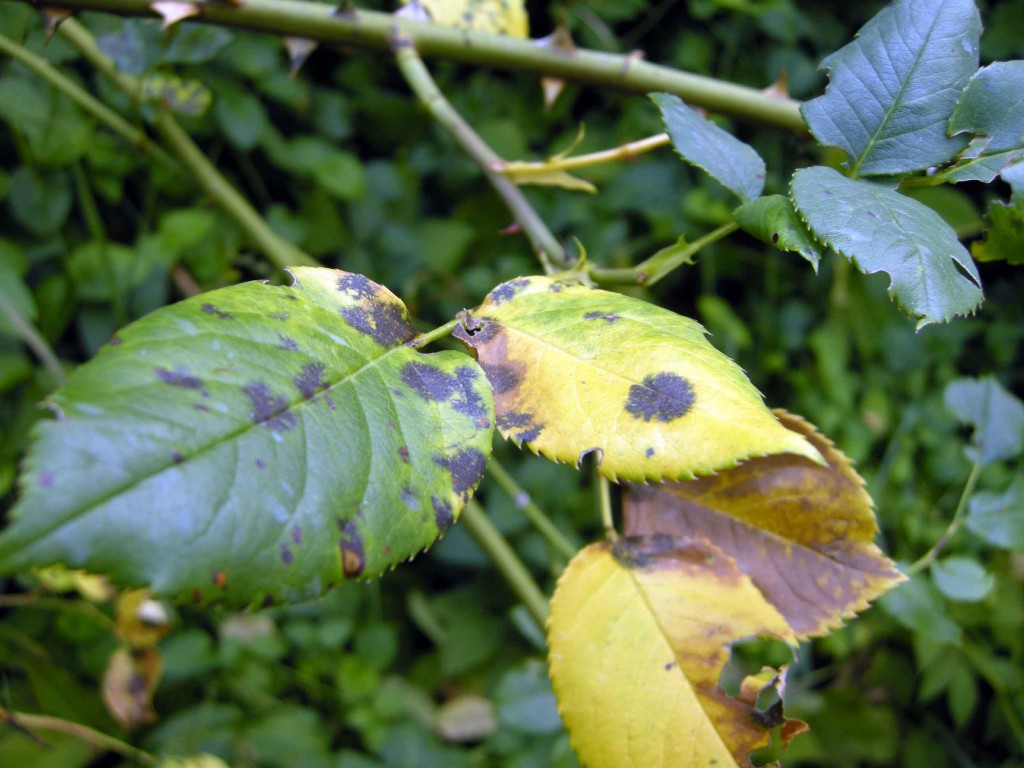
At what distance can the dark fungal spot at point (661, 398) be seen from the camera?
35cm

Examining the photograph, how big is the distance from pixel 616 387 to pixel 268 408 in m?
0.17

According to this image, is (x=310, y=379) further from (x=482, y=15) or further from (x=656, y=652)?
(x=482, y=15)

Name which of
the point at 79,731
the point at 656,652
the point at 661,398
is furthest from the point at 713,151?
the point at 79,731

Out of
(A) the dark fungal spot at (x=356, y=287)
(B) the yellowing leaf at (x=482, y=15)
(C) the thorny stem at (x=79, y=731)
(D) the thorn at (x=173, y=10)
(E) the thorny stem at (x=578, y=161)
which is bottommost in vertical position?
(C) the thorny stem at (x=79, y=731)

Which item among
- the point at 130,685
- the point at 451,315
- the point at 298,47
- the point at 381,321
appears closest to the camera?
the point at 381,321

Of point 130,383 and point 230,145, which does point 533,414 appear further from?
point 230,145

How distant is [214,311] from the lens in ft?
1.13

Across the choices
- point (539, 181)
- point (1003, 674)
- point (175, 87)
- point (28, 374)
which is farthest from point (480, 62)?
point (1003, 674)

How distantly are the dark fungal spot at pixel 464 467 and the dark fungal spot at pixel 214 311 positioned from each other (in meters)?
0.12

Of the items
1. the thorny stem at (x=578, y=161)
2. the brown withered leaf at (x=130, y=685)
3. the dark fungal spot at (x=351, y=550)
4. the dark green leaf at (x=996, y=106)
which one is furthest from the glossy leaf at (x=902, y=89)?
the brown withered leaf at (x=130, y=685)

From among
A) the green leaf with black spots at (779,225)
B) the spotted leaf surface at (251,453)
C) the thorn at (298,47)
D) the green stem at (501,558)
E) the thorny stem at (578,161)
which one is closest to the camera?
the spotted leaf surface at (251,453)

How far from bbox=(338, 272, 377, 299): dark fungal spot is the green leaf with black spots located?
0.21 m

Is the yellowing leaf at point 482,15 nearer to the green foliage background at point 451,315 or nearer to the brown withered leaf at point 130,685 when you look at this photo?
the green foliage background at point 451,315

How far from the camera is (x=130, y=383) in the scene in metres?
0.30
